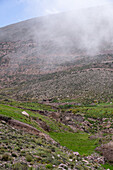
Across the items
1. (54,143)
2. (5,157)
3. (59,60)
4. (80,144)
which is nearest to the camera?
(5,157)

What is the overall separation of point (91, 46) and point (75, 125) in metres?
74.3

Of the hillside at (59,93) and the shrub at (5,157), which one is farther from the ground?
the hillside at (59,93)

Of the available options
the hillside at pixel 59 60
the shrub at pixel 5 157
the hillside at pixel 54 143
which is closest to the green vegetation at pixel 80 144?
the hillside at pixel 54 143

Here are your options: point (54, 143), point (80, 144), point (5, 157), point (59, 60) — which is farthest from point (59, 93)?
point (5, 157)

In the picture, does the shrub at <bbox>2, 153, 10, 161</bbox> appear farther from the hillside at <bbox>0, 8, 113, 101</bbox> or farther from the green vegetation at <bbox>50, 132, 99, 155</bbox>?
the hillside at <bbox>0, 8, 113, 101</bbox>

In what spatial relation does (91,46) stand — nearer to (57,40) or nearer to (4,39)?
(57,40)

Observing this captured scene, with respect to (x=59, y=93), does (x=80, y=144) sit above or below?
below

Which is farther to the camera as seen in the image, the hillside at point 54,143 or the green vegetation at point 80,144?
the green vegetation at point 80,144

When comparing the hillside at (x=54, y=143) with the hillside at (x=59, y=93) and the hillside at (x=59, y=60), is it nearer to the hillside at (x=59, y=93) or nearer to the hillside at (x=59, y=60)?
the hillside at (x=59, y=93)

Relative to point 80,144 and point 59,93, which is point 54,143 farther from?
point 59,93

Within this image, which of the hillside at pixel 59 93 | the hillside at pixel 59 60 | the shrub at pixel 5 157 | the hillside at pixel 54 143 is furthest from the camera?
the hillside at pixel 59 60

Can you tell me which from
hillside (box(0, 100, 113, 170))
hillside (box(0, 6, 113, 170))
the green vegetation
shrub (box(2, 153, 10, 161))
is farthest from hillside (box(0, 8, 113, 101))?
shrub (box(2, 153, 10, 161))

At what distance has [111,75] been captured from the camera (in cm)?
5859

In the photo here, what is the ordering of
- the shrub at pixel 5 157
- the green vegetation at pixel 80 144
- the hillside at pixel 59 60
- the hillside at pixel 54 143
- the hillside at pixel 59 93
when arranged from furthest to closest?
the hillside at pixel 59 60 < the green vegetation at pixel 80 144 < the hillside at pixel 59 93 < the hillside at pixel 54 143 < the shrub at pixel 5 157
